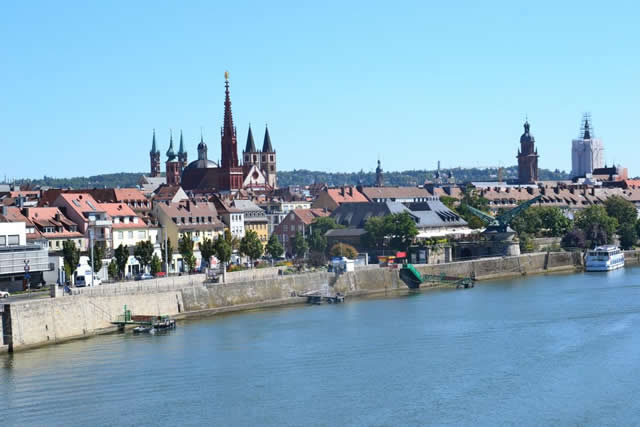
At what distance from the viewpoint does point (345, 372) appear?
117ft

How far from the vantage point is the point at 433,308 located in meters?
52.7

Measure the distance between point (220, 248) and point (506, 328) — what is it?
18.8m

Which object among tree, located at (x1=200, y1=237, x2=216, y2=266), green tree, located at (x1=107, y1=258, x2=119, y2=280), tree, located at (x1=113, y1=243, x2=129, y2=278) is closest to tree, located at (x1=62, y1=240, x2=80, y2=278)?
green tree, located at (x1=107, y1=258, x2=119, y2=280)

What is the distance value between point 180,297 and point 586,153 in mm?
145536

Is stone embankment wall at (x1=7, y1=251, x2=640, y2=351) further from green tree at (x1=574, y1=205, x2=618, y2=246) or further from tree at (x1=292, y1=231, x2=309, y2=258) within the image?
green tree at (x1=574, y1=205, x2=618, y2=246)

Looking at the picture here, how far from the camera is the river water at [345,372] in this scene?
1209 inches

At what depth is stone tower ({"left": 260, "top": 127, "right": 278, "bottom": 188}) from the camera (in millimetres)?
151625

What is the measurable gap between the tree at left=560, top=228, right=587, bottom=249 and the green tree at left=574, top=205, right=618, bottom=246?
604 millimetres

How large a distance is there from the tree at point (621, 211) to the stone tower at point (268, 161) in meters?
60.2

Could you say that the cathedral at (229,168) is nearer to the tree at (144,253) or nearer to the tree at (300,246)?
the tree at (300,246)

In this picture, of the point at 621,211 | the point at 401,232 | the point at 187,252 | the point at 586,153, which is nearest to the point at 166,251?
the point at 187,252

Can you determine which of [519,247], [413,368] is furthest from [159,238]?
[413,368]

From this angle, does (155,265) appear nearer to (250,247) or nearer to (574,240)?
(250,247)

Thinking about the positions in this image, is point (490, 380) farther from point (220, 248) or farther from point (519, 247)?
point (519, 247)
